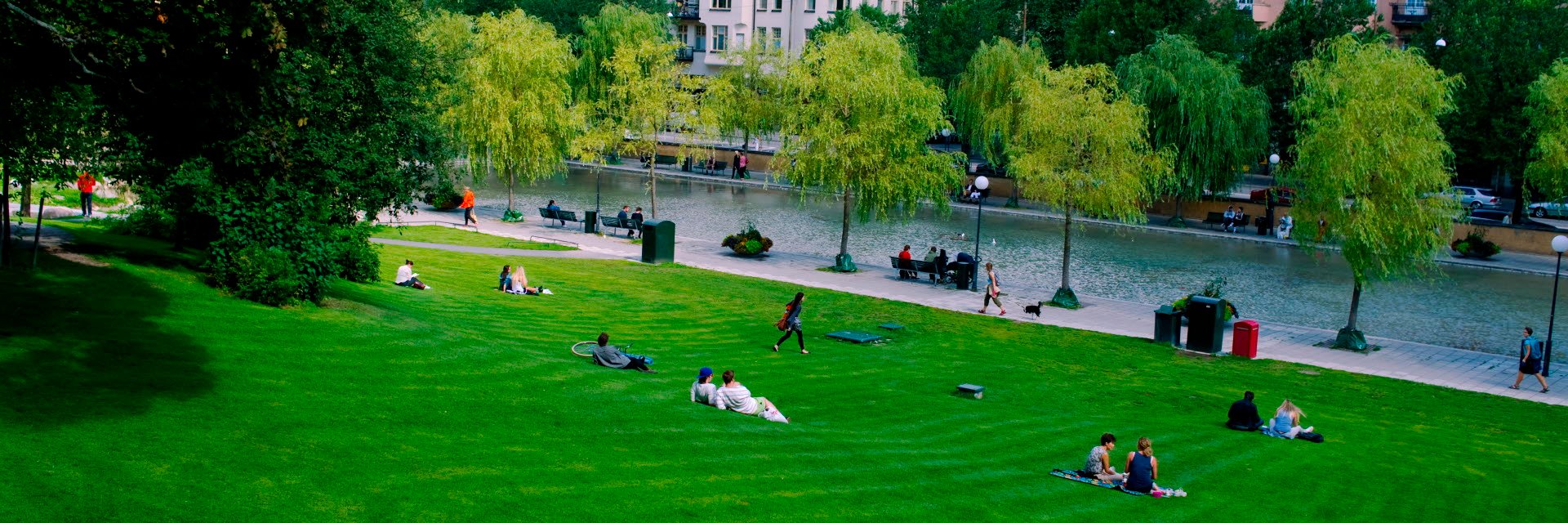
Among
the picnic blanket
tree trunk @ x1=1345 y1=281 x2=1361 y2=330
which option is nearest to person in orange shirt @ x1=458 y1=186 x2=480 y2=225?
tree trunk @ x1=1345 y1=281 x2=1361 y2=330

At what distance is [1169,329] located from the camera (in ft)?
92.7

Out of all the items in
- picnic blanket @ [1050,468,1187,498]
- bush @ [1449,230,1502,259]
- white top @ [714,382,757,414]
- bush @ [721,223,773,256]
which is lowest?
picnic blanket @ [1050,468,1187,498]

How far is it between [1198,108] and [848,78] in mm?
18953

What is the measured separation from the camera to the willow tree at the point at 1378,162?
28469 millimetres

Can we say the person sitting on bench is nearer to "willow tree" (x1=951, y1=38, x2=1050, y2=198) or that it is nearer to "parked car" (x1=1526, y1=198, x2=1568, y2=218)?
"willow tree" (x1=951, y1=38, x2=1050, y2=198)

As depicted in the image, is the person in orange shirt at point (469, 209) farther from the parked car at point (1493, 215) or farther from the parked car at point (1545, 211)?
the parked car at point (1545, 211)

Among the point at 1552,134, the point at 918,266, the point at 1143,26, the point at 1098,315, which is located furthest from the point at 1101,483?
the point at 1143,26

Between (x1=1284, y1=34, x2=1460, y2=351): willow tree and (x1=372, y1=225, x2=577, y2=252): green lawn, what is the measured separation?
21.5 metres

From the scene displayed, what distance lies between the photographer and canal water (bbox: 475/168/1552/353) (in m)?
33.4

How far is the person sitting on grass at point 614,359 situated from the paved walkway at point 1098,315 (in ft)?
41.0

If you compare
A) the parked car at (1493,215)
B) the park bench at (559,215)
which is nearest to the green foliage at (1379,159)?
the parked car at (1493,215)

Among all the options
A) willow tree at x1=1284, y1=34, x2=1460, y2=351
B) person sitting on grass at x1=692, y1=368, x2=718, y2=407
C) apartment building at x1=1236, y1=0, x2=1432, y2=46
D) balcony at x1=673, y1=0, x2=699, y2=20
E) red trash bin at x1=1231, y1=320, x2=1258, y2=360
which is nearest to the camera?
person sitting on grass at x1=692, y1=368, x2=718, y2=407

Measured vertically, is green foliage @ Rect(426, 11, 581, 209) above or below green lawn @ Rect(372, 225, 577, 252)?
above

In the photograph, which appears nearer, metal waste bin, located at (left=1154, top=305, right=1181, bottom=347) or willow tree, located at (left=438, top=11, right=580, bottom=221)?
metal waste bin, located at (left=1154, top=305, right=1181, bottom=347)
